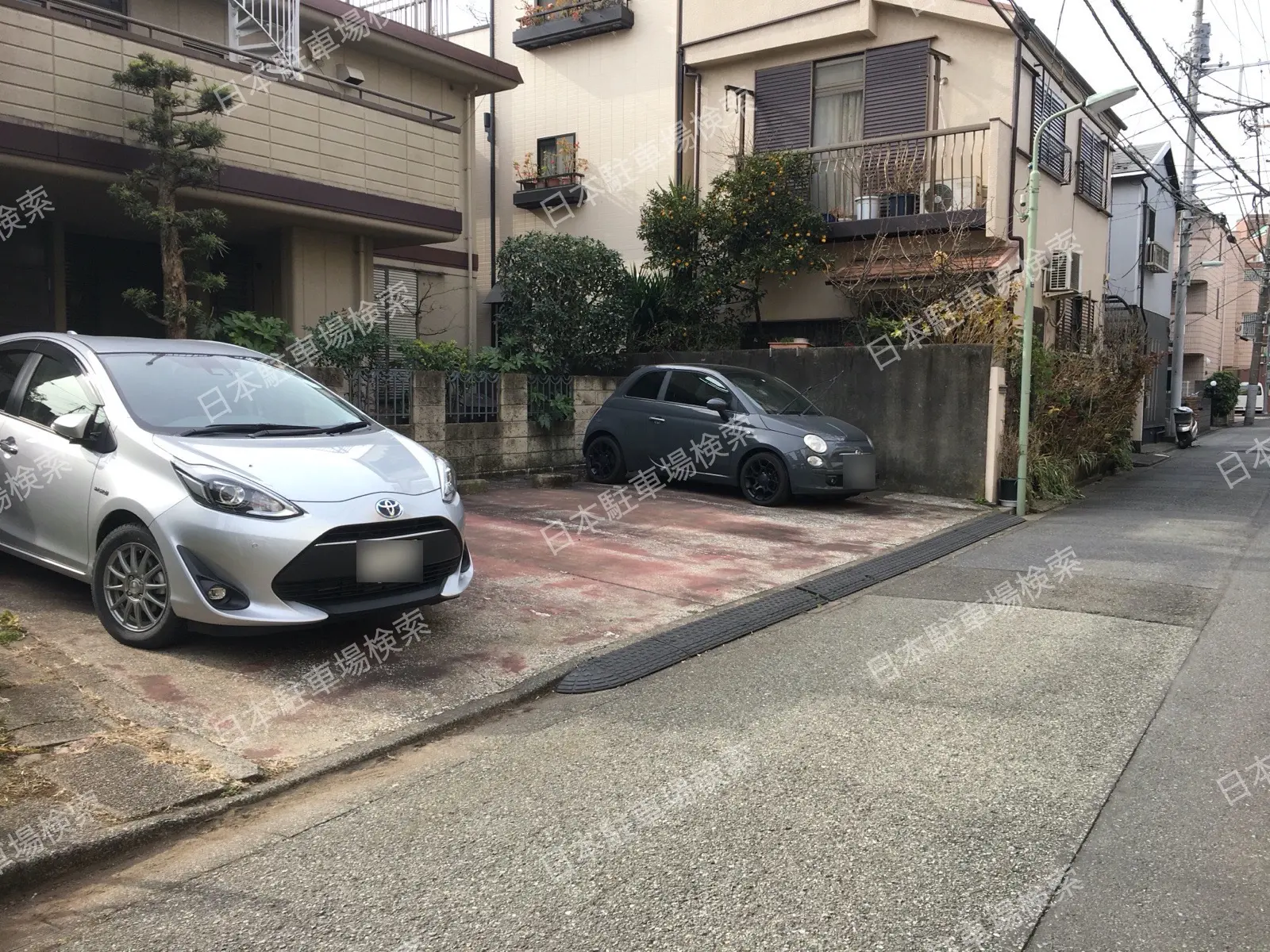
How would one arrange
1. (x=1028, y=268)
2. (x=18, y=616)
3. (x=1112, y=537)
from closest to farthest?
1. (x=18, y=616)
2. (x=1112, y=537)
3. (x=1028, y=268)

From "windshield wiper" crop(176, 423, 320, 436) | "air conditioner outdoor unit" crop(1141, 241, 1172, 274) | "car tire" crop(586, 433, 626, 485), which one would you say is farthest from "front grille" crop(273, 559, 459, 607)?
"air conditioner outdoor unit" crop(1141, 241, 1172, 274)

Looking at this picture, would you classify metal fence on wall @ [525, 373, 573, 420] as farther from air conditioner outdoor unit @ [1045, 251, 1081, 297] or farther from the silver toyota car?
air conditioner outdoor unit @ [1045, 251, 1081, 297]

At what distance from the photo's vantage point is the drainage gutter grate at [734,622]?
17.4ft

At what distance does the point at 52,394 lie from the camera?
19.0ft

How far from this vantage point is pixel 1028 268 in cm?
1094

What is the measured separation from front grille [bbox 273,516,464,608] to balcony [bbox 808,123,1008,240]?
1040 centimetres

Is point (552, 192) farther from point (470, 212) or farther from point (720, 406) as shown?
point (720, 406)

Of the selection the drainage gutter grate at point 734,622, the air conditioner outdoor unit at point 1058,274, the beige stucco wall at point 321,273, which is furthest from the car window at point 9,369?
the air conditioner outdoor unit at point 1058,274

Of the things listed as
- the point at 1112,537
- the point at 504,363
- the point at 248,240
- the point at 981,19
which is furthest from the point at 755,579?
the point at 981,19

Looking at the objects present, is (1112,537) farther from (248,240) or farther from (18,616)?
(248,240)

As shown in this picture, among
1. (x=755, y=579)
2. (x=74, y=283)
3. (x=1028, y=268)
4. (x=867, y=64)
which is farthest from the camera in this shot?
(x=867, y=64)

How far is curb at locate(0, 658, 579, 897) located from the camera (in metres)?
3.20

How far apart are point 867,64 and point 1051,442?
6403 mm

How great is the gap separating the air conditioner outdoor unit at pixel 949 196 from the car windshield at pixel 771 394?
4028 millimetres
